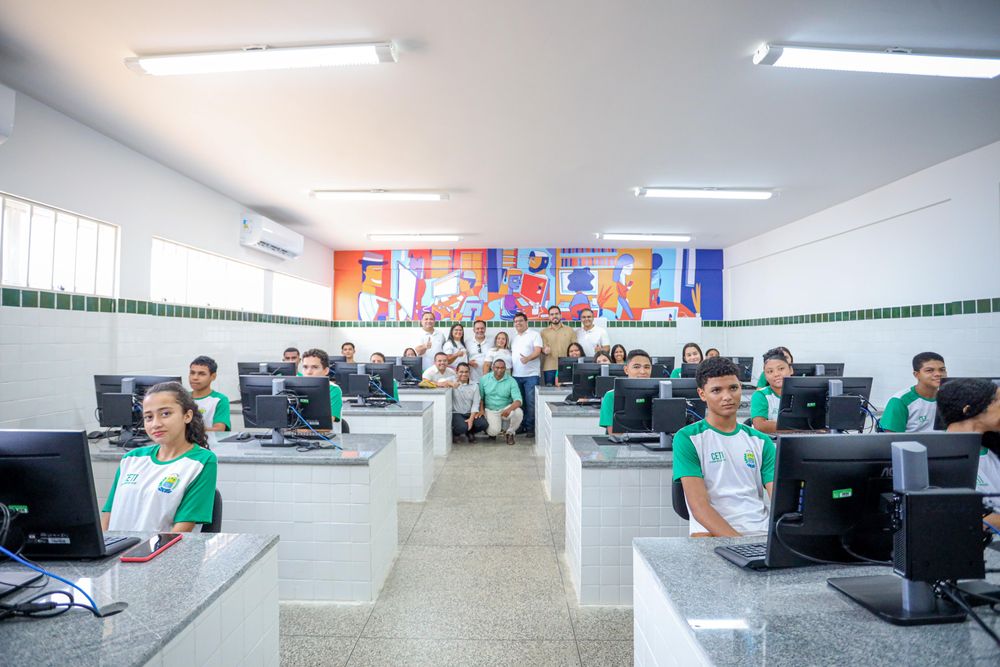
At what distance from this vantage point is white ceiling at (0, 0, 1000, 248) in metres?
2.64

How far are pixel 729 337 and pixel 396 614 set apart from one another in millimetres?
8230

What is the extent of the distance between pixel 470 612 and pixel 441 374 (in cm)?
454

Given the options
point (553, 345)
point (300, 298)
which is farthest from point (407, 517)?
point (300, 298)

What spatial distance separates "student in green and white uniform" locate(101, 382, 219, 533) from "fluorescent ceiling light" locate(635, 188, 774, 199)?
16.6 ft

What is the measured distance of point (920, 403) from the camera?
10.8ft

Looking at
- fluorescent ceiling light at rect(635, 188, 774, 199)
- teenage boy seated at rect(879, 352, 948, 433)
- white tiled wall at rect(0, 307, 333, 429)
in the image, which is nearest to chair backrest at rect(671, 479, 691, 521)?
teenage boy seated at rect(879, 352, 948, 433)

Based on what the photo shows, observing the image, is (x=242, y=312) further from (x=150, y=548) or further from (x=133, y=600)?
(x=133, y=600)

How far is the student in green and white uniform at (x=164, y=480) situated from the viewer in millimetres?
1851

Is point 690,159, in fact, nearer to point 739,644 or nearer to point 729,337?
point 739,644

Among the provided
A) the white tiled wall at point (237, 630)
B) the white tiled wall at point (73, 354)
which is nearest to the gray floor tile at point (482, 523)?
the white tiled wall at point (237, 630)

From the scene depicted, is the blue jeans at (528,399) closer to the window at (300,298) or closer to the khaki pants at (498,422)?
the khaki pants at (498,422)

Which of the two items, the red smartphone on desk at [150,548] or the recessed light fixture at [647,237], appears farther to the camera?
the recessed light fixture at [647,237]

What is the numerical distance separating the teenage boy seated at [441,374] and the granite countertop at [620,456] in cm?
397

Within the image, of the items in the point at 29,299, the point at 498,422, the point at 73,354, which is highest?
the point at 29,299
